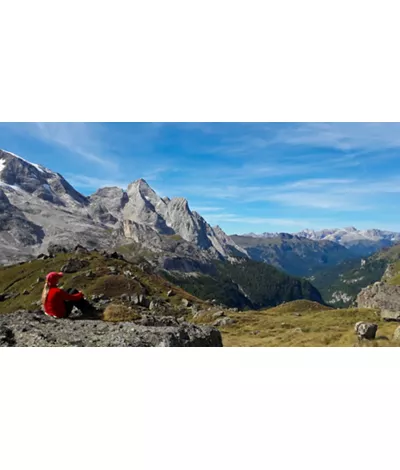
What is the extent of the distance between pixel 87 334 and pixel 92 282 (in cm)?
5121

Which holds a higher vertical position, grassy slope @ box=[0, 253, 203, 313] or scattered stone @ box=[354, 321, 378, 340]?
grassy slope @ box=[0, 253, 203, 313]

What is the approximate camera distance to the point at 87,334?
14.4 metres

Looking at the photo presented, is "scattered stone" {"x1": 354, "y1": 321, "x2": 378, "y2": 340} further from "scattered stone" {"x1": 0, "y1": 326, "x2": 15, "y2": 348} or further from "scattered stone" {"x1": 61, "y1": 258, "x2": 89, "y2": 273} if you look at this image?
"scattered stone" {"x1": 61, "y1": 258, "x2": 89, "y2": 273}

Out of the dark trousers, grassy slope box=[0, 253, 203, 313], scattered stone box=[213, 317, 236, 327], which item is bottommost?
scattered stone box=[213, 317, 236, 327]

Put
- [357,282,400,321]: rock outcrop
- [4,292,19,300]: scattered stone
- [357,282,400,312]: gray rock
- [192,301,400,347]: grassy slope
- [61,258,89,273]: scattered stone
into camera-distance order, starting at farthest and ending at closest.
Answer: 1. [4,292,19,300]: scattered stone
2. [61,258,89,273]: scattered stone
3. [357,282,400,312]: gray rock
4. [357,282,400,321]: rock outcrop
5. [192,301,400,347]: grassy slope

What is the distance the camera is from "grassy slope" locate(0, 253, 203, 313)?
5731cm

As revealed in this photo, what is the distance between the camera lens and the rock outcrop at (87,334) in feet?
44.5

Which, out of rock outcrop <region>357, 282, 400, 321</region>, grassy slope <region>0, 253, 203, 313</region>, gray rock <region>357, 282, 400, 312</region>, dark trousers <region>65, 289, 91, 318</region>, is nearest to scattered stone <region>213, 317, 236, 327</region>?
dark trousers <region>65, 289, 91, 318</region>

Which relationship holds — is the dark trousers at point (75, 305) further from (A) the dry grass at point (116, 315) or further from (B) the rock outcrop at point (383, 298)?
(B) the rock outcrop at point (383, 298)

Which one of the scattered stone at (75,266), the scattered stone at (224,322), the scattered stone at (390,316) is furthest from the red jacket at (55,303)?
the scattered stone at (75,266)

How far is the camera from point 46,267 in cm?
10606

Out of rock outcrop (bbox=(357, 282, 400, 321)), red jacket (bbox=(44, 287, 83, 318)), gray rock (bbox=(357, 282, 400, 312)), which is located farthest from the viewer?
gray rock (bbox=(357, 282, 400, 312))

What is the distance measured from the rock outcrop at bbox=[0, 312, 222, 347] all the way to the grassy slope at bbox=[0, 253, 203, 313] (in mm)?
35220

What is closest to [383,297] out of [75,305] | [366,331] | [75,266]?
[366,331]
